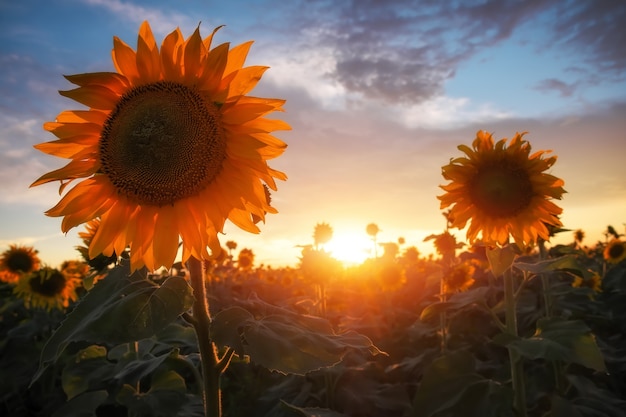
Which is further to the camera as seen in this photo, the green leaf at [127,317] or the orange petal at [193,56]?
the orange petal at [193,56]

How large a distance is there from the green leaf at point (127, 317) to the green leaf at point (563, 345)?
1879 millimetres

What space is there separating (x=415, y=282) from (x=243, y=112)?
7.99 meters

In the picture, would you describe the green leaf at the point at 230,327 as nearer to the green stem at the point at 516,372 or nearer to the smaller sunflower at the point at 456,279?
the green stem at the point at 516,372

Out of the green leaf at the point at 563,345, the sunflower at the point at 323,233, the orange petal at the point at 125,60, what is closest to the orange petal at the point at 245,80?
the orange petal at the point at 125,60

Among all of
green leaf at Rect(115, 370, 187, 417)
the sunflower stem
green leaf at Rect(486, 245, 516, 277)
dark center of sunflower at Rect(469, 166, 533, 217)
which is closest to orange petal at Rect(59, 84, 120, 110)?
the sunflower stem

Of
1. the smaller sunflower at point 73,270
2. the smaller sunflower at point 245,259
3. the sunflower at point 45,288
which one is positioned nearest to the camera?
the sunflower at point 45,288

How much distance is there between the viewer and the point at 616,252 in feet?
32.1

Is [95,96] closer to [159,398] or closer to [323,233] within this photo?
[159,398]

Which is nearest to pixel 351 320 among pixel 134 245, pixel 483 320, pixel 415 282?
pixel 483 320

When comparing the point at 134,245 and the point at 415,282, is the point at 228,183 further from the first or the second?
the point at 415,282

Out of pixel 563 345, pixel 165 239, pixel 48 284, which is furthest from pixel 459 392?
pixel 48 284

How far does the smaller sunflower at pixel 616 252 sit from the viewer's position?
9602 millimetres

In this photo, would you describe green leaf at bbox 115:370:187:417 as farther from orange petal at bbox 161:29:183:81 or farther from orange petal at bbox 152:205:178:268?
orange petal at bbox 161:29:183:81

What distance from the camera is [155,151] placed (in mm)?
2033
